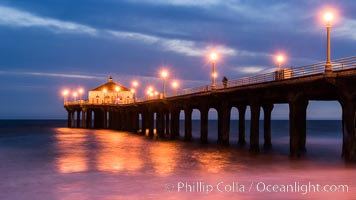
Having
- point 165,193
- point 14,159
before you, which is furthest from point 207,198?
point 14,159

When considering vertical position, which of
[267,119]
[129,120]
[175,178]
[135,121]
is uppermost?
[267,119]

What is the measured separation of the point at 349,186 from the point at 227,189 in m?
4.61

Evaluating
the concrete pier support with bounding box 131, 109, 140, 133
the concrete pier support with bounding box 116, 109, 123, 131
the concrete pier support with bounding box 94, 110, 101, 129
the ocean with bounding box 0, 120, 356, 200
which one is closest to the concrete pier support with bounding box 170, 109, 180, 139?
the concrete pier support with bounding box 131, 109, 140, 133

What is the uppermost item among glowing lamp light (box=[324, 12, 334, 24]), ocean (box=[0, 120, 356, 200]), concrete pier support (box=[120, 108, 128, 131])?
glowing lamp light (box=[324, 12, 334, 24])

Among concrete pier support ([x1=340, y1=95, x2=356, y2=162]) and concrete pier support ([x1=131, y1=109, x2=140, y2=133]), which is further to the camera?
concrete pier support ([x1=131, y1=109, x2=140, y2=133])

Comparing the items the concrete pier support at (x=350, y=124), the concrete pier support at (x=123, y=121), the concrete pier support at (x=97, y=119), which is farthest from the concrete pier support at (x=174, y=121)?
the concrete pier support at (x=97, y=119)

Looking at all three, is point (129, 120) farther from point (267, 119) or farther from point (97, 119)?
point (267, 119)

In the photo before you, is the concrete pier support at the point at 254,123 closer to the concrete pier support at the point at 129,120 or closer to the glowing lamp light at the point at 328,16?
the glowing lamp light at the point at 328,16

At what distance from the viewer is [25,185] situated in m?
19.8

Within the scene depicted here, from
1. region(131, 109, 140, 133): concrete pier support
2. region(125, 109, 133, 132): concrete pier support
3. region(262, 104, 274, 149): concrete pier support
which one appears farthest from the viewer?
region(125, 109, 133, 132): concrete pier support

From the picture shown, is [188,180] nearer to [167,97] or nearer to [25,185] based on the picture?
[25,185]

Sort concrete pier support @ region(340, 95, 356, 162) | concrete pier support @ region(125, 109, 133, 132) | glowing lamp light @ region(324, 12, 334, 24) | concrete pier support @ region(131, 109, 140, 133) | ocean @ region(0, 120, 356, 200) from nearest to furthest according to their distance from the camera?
ocean @ region(0, 120, 356, 200) → glowing lamp light @ region(324, 12, 334, 24) → concrete pier support @ region(340, 95, 356, 162) → concrete pier support @ region(131, 109, 140, 133) → concrete pier support @ region(125, 109, 133, 132)

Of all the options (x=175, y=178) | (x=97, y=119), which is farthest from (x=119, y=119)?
(x=175, y=178)

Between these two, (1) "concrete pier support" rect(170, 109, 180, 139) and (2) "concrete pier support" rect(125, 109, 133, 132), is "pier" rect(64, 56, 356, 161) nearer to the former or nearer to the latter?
(1) "concrete pier support" rect(170, 109, 180, 139)
